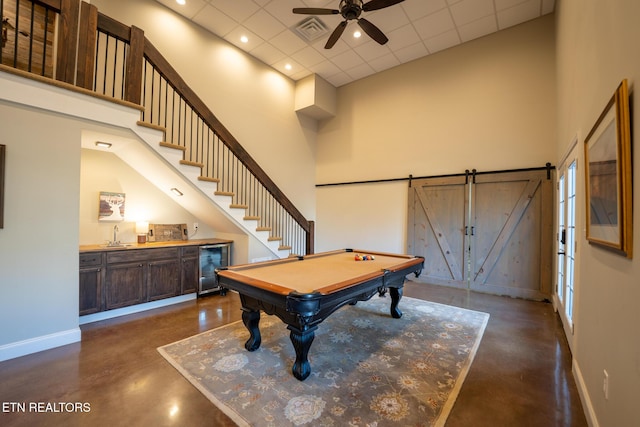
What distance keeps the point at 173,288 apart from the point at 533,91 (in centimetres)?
663

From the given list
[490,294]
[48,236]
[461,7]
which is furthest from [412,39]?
[48,236]

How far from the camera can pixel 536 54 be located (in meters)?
4.52

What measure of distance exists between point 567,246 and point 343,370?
126 inches

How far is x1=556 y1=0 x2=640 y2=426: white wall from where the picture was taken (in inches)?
47.1

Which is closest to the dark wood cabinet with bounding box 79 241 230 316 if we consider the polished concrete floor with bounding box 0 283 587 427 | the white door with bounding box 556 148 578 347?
the polished concrete floor with bounding box 0 283 587 427

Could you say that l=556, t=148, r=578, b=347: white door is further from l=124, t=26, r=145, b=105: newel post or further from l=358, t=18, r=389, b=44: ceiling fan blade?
l=124, t=26, r=145, b=105: newel post

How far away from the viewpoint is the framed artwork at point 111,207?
12.8ft

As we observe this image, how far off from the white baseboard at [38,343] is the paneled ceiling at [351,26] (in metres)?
4.97

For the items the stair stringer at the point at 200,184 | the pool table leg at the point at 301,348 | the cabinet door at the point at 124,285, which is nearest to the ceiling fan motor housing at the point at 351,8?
the stair stringer at the point at 200,184

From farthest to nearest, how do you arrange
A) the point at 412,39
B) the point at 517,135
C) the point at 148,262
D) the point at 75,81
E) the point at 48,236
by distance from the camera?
the point at 412,39 < the point at 517,135 < the point at 148,262 < the point at 75,81 < the point at 48,236

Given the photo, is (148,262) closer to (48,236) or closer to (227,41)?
(48,236)

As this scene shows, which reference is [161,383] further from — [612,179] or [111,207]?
[612,179]

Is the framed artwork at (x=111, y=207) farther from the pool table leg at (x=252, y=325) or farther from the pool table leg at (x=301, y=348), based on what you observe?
the pool table leg at (x=301, y=348)

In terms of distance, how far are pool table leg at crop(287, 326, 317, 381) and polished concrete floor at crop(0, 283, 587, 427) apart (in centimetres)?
60
